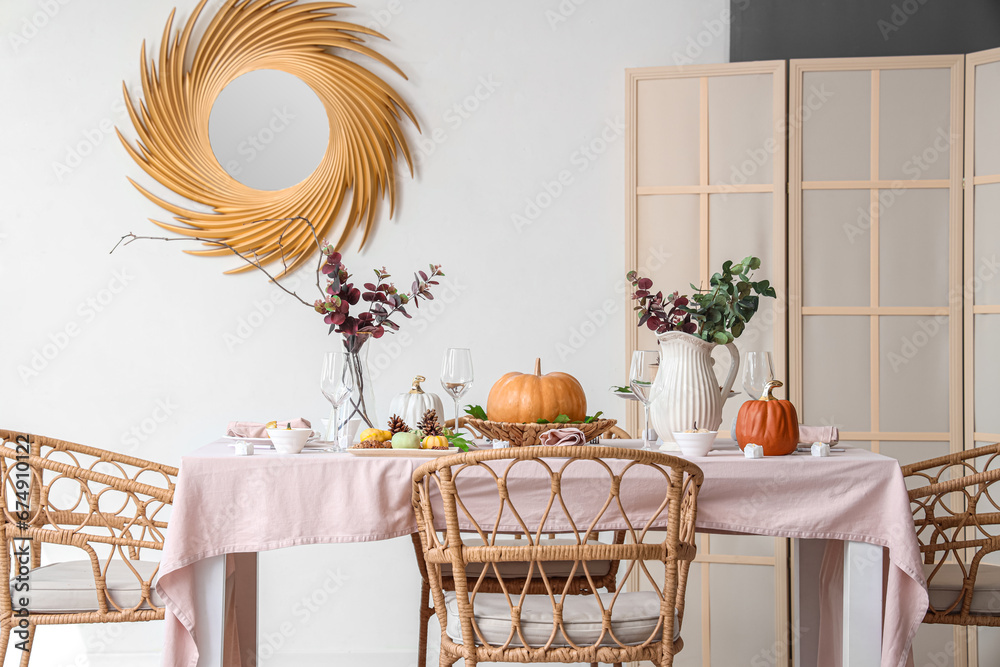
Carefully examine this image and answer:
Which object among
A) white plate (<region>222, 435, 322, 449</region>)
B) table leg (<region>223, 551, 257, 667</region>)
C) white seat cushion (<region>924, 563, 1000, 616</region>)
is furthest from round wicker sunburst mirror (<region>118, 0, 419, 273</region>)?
white seat cushion (<region>924, 563, 1000, 616</region>)

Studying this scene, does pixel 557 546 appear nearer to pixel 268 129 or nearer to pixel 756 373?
pixel 756 373

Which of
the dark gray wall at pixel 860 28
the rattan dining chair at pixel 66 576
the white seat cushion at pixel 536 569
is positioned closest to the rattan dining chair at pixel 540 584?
the white seat cushion at pixel 536 569

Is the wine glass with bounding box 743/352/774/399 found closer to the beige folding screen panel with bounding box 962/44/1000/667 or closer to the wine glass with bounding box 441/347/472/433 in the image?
the wine glass with bounding box 441/347/472/433

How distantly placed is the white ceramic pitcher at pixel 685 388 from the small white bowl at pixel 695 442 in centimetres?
15

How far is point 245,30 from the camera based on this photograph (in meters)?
2.93

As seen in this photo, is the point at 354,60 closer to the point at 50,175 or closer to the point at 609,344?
the point at 50,175

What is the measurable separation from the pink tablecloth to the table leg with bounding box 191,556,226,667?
2cm

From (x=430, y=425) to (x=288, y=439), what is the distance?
1.00ft

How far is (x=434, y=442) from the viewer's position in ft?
5.68

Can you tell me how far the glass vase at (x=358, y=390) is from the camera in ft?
6.20

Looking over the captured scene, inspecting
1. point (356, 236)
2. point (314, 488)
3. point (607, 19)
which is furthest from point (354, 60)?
point (314, 488)

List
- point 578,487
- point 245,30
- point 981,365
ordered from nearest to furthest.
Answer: point 578,487, point 981,365, point 245,30

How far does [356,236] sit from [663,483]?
1722 millimetres

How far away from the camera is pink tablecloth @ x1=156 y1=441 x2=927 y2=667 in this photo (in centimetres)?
156
